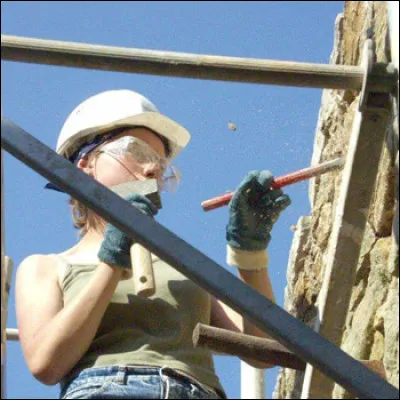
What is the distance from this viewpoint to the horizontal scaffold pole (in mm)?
5043

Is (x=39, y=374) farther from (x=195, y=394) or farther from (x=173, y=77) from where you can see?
(x=173, y=77)

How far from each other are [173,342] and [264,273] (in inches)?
25.5

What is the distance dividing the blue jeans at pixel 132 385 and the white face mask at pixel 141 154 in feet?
3.50

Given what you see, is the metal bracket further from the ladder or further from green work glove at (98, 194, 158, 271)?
green work glove at (98, 194, 158, 271)

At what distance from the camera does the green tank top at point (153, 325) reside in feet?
17.0

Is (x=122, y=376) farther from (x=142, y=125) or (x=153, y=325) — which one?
(x=142, y=125)

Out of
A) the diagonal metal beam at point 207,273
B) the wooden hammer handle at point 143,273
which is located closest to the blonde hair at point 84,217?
the wooden hammer handle at point 143,273

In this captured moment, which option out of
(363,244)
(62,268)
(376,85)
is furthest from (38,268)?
(363,244)

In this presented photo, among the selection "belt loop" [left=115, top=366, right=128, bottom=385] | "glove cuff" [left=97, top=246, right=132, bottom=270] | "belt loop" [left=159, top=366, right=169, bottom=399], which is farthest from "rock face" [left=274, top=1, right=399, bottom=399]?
"glove cuff" [left=97, top=246, right=132, bottom=270]

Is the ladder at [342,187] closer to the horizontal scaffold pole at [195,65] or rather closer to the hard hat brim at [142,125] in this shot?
the horizontal scaffold pole at [195,65]

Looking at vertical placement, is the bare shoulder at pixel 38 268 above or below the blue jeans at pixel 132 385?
above

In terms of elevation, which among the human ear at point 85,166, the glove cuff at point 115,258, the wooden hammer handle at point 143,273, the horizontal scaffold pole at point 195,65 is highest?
the horizontal scaffold pole at point 195,65

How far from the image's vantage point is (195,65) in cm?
506

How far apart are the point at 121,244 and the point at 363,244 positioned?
1.83 metres
